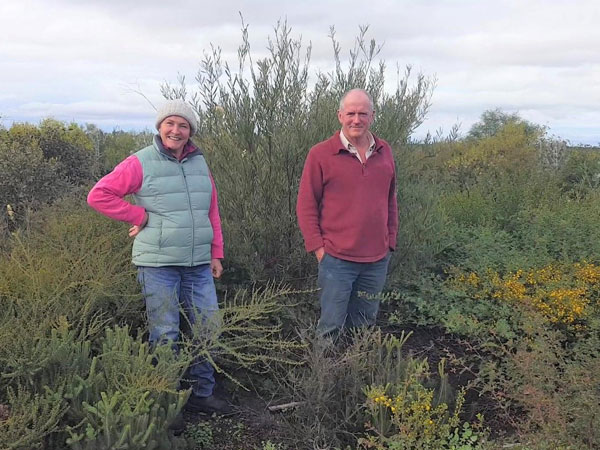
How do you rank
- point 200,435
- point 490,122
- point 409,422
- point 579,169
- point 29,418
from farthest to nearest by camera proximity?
point 490,122 < point 579,169 < point 200,435 < point 409,422 < point 29,418

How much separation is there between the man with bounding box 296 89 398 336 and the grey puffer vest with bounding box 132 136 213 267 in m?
0.70

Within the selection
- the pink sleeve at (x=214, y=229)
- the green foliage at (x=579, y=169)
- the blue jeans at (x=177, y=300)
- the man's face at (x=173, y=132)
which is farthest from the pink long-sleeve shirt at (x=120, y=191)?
the green foliage at (x=579, y=169)

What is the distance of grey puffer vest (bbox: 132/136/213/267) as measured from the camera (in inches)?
133

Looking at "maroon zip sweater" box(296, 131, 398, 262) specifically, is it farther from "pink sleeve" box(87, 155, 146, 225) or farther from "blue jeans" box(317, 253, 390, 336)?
"pink sleeve" box(87, 155, 146, 225)

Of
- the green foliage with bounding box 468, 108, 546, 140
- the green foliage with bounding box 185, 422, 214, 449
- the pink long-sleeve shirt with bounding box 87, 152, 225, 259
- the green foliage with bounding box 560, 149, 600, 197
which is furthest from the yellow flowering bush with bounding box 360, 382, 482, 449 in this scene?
the green foliage with bounding box 468, 108, 546, 140

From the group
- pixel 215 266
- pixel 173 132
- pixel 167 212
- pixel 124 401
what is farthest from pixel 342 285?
pixel 124 401

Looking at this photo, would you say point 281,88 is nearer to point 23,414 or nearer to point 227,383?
point 227,383

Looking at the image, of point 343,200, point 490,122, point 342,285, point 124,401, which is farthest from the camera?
point 490,122

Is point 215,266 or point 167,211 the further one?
point 215,266

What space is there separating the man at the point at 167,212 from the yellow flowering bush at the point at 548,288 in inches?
94.6

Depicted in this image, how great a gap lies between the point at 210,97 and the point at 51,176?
4.29 metres

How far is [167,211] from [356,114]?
1305 mm

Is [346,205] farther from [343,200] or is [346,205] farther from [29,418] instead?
[29,418]

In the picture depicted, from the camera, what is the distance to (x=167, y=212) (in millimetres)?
3393
